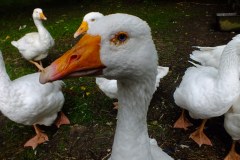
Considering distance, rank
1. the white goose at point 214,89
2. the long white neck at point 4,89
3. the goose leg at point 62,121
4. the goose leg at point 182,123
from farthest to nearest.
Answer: the goose leg at point 62,121
the goose leg at point 182,123
the long white neck at point 4,89
the white goose at point 214,89

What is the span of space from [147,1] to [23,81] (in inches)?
250

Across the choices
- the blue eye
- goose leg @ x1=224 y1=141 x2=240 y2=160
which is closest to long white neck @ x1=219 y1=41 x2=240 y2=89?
goose leg @ x1=224 y1=141 x2=240 y2=160

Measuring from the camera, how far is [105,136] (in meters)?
4.21

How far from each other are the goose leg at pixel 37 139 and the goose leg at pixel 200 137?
2048 millimetres

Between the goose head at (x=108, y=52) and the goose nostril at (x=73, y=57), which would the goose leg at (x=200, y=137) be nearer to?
the goose head at (x=108, y=52)

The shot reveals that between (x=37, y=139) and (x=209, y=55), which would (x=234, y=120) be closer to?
(x=209, y=55)

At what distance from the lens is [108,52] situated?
5.46ft

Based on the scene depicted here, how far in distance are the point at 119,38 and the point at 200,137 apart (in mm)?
2785

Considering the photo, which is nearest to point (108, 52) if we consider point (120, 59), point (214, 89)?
point (120, 59)

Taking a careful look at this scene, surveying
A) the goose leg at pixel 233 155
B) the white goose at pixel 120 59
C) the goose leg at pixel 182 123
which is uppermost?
the white goose at pixel 120 59

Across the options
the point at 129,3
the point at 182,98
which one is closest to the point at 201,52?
the point at 182,98

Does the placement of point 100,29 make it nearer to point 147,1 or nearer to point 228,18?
point 228,18

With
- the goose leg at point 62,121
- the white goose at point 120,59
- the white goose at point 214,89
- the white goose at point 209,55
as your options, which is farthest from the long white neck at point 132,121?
the white goose at point 209,55

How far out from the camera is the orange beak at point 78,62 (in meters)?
1.61
